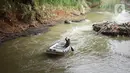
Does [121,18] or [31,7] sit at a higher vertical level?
[31,7]

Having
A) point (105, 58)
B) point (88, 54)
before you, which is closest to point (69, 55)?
point (88, 54)

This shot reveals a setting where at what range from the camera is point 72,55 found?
15500 millimetres

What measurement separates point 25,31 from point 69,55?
7.24 meters

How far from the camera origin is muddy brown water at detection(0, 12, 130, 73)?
525 inches

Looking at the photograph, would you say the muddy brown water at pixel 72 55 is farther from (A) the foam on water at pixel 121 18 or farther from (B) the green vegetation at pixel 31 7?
(A) the foam on water at pixel 121 18

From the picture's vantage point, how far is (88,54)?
15.6 meters

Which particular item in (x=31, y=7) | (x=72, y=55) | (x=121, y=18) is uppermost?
(x=31, y=7)

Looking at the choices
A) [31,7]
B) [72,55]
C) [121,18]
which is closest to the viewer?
[72,55]

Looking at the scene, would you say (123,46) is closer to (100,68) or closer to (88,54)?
(88,54)

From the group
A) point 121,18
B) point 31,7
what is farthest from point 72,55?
point 121,18

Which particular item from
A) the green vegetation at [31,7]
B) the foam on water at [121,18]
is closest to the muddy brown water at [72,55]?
the green vegetation at [31,7]

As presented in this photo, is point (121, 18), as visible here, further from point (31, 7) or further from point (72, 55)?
point (72, 55)

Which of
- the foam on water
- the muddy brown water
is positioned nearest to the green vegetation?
the muddy brown water

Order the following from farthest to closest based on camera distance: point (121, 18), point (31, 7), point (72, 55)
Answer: point (121, 18) → point (31, 7) → point (72, 55)
